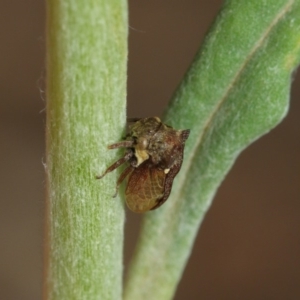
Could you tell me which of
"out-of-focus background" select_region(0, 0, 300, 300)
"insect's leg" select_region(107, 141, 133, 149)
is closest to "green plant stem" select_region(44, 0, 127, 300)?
"insect's leg" select_region(107, 141, 133, 149)

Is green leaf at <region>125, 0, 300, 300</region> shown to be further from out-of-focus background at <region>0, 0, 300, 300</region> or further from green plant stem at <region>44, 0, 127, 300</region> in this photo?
out-of-focus background at <region>0, 0, 300, 300</region>

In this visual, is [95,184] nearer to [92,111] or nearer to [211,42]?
[92,111]

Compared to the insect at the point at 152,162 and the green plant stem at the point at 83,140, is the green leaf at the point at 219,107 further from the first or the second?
the green plant stem at the point at 83,140

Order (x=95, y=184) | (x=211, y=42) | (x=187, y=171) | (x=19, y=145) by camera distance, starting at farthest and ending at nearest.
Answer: (x=19, y=145) < (x=187, y=171) < (x=211, y=42) < (x=95, y=184)

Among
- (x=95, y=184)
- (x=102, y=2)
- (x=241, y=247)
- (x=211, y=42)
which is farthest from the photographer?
(x=241, y=247)

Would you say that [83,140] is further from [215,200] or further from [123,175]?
[215,200]

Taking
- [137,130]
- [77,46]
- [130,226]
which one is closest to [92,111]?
[77,46]

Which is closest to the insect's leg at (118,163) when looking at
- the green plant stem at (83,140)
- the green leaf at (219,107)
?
the green plant stem at (83,140)
